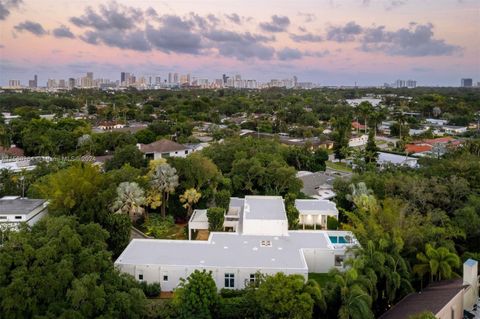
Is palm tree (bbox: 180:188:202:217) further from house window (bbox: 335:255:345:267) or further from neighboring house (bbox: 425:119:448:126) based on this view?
neighboring house (bbox: 425:119:448:126)

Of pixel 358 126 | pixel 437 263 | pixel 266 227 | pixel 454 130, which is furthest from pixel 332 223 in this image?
pixel 454 130

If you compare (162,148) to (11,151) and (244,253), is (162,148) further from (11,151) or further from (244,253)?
(244,253)

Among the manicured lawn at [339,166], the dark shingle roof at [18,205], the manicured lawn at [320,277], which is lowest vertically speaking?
the manicured lawn at [320,277]

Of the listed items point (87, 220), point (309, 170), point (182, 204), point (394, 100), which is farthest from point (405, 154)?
point (394, 100)

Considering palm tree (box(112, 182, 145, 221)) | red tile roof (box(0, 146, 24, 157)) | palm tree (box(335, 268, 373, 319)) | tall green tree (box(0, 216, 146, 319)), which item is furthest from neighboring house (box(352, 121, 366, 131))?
tall green tree (box(0, 216, 146, 319))

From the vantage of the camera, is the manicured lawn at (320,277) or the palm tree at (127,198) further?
the palm tree at (127,198)

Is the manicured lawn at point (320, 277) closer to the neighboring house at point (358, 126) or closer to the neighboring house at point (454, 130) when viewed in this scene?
the neighboring house at point (358, 126)

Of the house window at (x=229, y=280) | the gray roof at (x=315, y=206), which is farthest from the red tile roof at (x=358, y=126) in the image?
the house window at (x=229, y=280)
